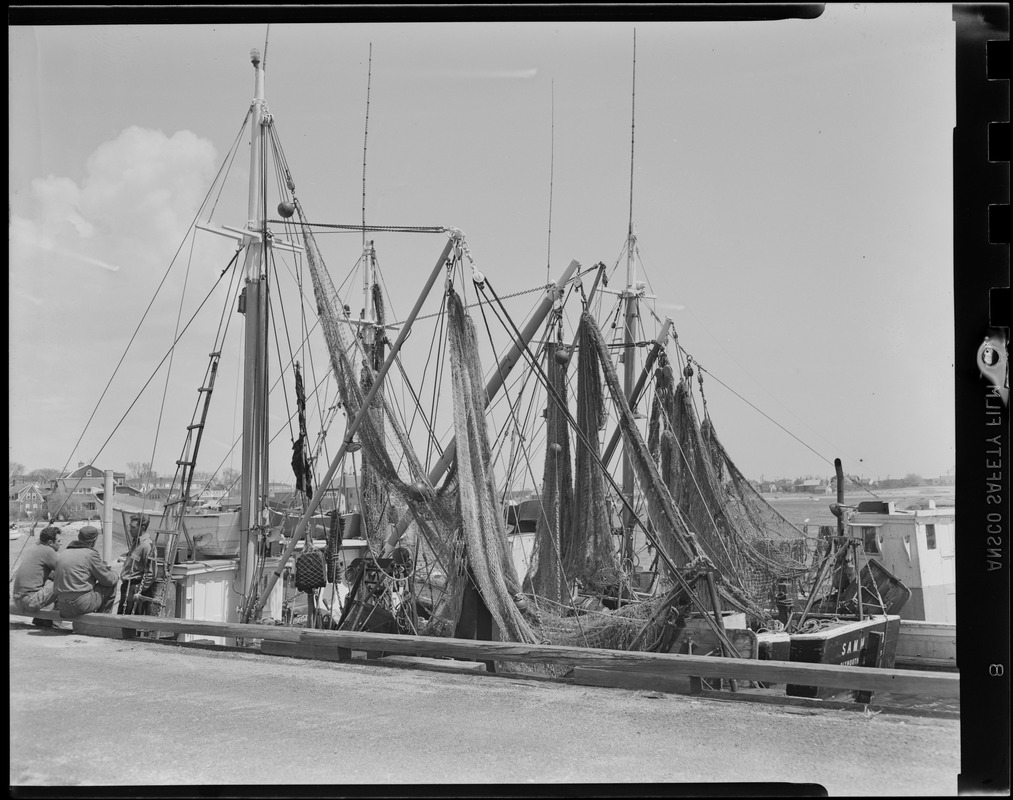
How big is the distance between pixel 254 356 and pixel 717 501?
7.36 meters

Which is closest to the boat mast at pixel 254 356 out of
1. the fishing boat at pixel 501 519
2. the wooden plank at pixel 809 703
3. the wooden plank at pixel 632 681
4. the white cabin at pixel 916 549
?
the fishing boat at pixel 501 519

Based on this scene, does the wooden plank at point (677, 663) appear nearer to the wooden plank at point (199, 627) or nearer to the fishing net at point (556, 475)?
the wooden plank at point (199, 627)

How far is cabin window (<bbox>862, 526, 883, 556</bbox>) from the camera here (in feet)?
46.8

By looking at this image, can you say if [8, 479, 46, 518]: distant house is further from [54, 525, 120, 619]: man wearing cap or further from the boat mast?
the boat mast

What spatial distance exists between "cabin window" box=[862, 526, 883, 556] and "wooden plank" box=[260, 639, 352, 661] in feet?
29.3

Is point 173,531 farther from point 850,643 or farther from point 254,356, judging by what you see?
point 850,643

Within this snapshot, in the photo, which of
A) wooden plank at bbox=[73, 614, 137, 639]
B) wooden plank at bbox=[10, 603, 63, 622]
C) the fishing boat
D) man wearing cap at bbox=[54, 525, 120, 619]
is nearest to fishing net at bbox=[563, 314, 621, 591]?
the fishing boat

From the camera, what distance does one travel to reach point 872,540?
47.0 feet

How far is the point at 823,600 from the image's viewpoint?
1267 centimetres

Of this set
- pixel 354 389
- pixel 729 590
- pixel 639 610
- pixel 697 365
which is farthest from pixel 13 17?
pixel 697 365

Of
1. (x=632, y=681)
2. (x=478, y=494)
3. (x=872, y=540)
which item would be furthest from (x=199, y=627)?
(x=872, y=540)

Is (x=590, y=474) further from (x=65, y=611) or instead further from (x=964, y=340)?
(x=964, y=340)

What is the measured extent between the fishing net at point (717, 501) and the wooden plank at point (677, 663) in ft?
20.2

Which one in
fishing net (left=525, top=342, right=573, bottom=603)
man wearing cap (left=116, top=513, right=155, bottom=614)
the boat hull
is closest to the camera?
the boat hull
